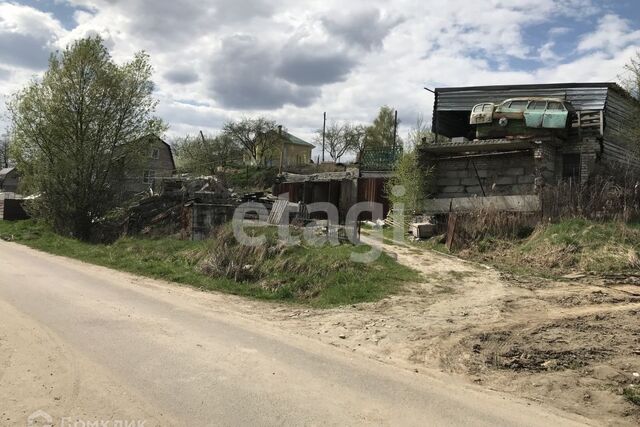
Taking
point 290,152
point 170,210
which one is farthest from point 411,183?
point 290,152

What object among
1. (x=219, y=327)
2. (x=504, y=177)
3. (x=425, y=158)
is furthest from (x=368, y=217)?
(x=219, y=327)

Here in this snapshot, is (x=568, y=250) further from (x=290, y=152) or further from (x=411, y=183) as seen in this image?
(x=290, y=152)

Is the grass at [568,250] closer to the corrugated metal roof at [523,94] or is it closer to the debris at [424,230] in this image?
the debris at [424,230]

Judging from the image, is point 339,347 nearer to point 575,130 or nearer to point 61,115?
point 575,130

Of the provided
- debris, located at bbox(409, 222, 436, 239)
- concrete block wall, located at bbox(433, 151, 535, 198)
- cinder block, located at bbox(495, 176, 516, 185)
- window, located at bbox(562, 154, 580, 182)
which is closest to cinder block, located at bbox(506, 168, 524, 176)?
concrete block wall, located at bbox(433, 151, 535, 198)

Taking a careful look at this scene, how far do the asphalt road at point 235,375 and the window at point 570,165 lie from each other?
1493 cm

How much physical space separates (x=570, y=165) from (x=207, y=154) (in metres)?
42.5

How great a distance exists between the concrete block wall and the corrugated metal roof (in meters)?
4.13

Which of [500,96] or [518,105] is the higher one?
[500,96]

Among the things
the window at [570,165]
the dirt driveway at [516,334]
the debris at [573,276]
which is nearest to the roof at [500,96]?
the window at [570,165]

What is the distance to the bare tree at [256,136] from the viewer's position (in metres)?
60.8

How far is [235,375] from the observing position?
5363mm

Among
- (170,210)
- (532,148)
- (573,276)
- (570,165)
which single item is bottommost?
(573,276)

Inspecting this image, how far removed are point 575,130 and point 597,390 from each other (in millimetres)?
15579
